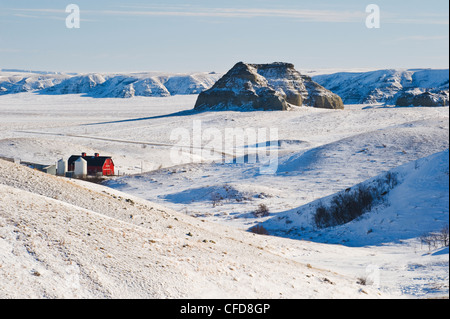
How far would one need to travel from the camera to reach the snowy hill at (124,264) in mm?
10391

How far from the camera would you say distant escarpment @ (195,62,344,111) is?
11862cm

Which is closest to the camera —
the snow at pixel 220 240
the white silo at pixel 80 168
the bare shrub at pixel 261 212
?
the snow at pixel 220 240

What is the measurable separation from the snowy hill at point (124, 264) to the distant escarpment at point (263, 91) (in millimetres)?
103440

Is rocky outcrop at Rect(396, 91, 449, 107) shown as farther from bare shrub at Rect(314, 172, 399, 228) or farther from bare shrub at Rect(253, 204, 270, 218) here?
bare shrub at Rect(314, 172, 399, 228)

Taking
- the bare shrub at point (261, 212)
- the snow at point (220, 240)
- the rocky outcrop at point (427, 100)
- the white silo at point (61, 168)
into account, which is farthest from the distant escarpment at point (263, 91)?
the bare shrub at point (261, 212)

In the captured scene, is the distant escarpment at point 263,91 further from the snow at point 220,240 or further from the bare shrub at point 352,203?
the bare shrub at point 352,203

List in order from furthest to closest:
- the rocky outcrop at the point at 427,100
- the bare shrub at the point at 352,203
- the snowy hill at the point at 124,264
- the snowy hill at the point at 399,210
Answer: the rocky outcrop at the point at 427,100, the bare shrub at the point at 352,203, the snowy hill at the point at 399,210, the snowy hill at the point at 124,264

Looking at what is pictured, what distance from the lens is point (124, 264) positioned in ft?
37.3

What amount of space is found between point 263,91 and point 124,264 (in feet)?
367

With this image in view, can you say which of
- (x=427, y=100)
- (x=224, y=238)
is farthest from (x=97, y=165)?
(x=427, y=100)

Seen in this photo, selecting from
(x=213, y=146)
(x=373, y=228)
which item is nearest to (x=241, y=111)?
(x=213, y=146)

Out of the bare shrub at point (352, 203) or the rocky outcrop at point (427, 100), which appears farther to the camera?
the rocky outcrop at point (427, 100)
